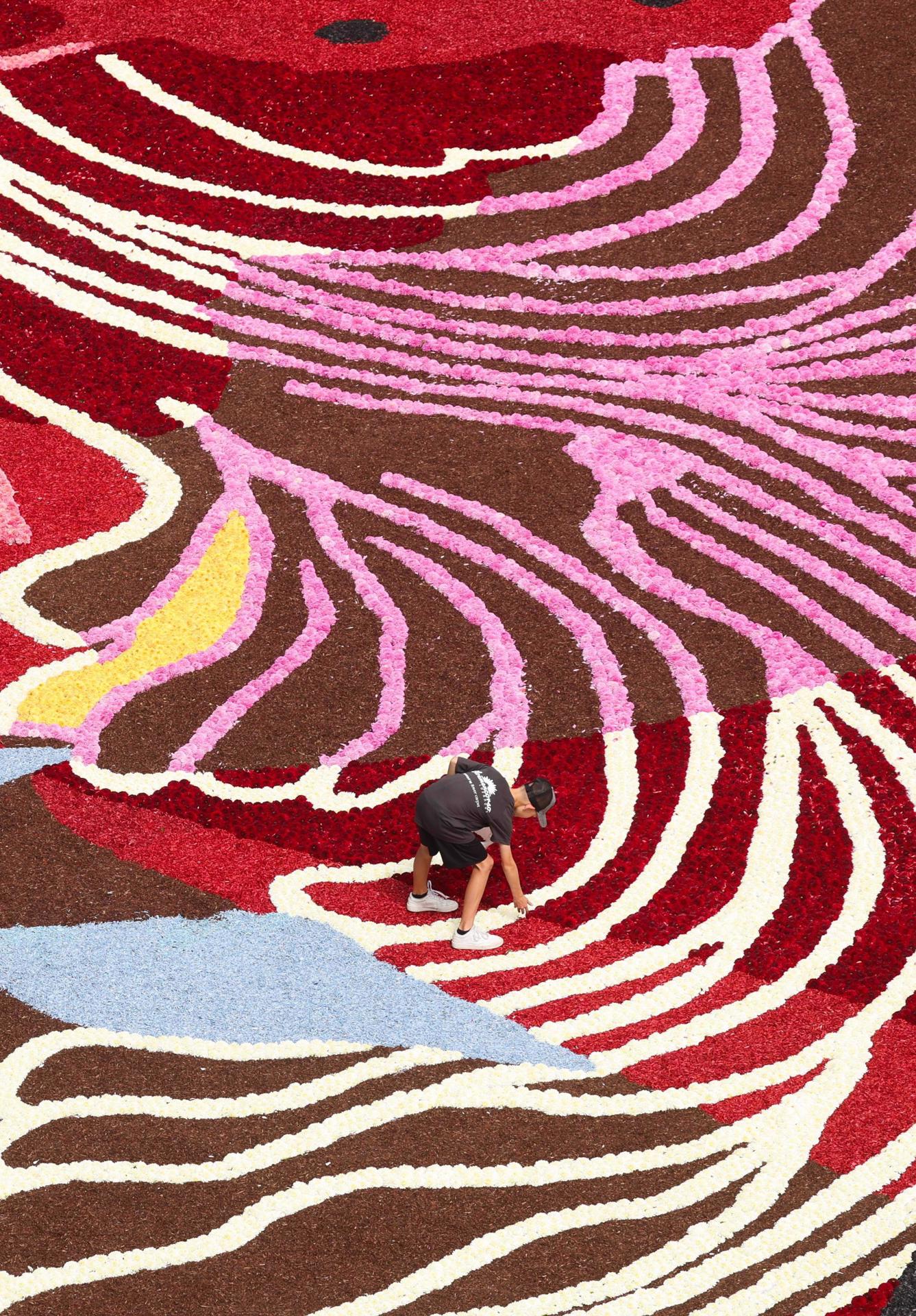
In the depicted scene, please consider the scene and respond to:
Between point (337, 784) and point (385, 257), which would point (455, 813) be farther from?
point (385, 257)

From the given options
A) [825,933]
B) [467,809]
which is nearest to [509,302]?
[467,809]

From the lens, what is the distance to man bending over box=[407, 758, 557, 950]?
1098cm

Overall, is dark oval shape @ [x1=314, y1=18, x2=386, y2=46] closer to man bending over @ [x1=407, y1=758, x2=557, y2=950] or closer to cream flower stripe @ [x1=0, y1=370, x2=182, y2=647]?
cream flower stripe @ [x1=0, y1=370, x2=182, y2=647]

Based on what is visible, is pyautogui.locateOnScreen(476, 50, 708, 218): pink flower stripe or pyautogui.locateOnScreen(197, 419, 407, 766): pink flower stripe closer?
pyautogui.locateOnScreen(197, 419, 407, 766): pink flower stripe

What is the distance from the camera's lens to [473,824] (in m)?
11.0

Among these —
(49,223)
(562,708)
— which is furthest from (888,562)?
(49,223)

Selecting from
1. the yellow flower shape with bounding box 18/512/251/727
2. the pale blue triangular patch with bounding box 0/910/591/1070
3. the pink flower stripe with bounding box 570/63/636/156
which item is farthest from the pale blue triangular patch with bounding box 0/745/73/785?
the pink flower stripe with bounding box 570/63/636/156

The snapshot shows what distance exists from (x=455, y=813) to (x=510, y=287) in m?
7.67

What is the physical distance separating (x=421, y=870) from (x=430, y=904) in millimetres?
255

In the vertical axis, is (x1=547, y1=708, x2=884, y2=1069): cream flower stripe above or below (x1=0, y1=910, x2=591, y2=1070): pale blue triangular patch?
above

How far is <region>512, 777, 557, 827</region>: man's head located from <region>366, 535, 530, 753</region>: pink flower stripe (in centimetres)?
137

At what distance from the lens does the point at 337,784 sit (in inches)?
486

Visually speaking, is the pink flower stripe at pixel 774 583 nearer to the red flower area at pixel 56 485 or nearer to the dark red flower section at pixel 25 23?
the red flower area at pixel 56 485

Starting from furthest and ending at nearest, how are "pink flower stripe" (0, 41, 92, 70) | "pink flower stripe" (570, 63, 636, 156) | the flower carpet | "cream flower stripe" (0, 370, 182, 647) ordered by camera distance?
"pink flower stripe" (0, 41, 92, 70)
"pink flower stripe" (570, 63, 636, 156)
"cream flower stripe" (0, 370, 182, 647)
the flower carpet
